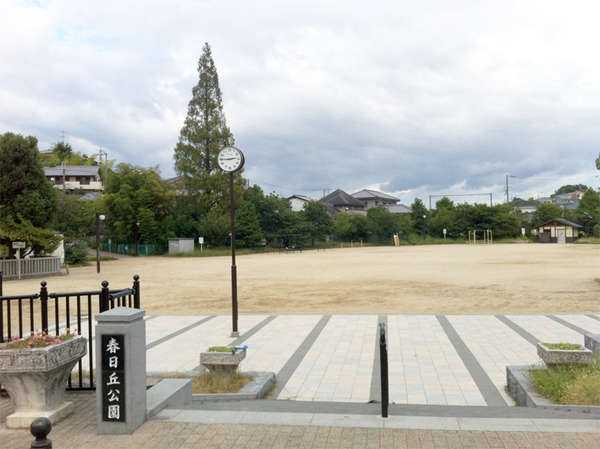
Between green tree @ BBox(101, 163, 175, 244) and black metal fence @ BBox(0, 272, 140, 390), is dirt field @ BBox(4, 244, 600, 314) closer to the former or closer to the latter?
black metal fence @ BBox(0, 272, 140, 390)

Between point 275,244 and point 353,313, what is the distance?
4157 centimetres

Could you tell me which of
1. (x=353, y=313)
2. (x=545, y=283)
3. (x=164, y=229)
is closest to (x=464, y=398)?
(x=353, y=313)

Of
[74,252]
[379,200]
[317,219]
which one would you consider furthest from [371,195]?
[74,252]

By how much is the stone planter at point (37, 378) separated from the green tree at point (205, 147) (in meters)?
42.8

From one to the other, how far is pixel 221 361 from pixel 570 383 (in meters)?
3.35

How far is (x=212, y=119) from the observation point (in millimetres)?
47594

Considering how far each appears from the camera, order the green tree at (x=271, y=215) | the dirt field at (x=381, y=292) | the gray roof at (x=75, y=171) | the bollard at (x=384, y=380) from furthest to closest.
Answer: the gray roof at (x=75, y=171), the green tree at (x=271, y=215), the dirt field at (x=381, y=292), the bollard at (x=384, y=380)

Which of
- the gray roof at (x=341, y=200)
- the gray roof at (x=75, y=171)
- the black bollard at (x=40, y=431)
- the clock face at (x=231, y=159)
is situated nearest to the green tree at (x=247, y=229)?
the gray roof at (x=75, y=171)

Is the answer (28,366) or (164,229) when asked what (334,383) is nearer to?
(28,366)

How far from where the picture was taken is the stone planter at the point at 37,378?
3428 millimetres

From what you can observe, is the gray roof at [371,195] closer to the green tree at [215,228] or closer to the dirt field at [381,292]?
the green tree at [215,228]

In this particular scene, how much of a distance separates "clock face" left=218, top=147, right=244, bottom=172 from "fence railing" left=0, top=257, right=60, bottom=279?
58.8ft

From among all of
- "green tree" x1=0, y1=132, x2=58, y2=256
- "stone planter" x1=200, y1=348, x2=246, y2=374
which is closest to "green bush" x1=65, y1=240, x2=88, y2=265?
"green tree" x1=0, y1=132, x2=58, y2=256

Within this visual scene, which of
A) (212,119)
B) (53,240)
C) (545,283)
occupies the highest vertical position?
(212,119)
